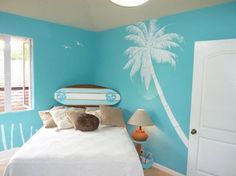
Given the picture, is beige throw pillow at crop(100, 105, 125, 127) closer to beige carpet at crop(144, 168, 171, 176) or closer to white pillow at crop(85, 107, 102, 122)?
white pillow at crop(85, 107, 102, 122)

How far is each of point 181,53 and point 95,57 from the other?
204cm

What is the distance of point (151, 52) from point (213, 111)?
1338 millimetres

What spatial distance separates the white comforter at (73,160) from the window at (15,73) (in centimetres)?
122

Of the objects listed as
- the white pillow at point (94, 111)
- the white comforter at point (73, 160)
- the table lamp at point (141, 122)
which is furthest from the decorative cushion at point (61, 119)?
the table lamp at point (141, 122)

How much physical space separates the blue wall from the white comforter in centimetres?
95

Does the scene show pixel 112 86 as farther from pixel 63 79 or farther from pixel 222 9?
pixel 222 9

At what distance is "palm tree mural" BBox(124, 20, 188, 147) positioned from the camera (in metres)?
2.83

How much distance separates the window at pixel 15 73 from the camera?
3.04 meters

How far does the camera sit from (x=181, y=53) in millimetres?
2717

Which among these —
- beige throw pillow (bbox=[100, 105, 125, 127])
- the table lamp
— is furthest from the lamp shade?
beige throw pillow (bbox=[100, 105, 125, 127])

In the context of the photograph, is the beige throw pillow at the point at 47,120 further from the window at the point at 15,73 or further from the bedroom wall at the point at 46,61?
the window at the point at 15,73

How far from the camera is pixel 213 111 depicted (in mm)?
2357

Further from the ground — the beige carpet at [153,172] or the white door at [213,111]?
the white door at [213,111]

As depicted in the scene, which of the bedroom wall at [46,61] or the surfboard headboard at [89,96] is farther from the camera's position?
the surfboard headboard at [89,96]
